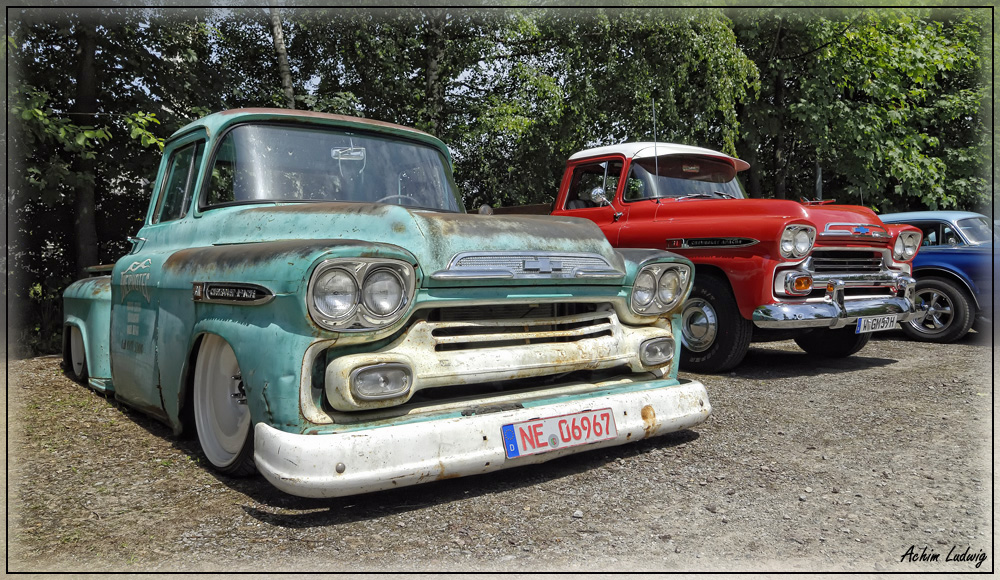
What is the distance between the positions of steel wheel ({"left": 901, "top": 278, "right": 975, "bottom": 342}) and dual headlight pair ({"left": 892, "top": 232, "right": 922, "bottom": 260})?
65.8 inches

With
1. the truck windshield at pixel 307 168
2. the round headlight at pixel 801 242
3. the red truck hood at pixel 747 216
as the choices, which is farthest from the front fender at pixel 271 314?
the round headlight at pixel 801 242

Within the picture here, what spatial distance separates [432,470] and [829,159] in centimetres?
1613

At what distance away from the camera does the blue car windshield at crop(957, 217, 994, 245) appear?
28.5 feet

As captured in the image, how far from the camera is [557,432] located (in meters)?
3.12

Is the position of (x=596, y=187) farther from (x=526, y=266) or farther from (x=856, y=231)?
(x=526, y=266)

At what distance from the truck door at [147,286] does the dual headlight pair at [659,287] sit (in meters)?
2.50

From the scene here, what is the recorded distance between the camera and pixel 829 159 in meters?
16.5

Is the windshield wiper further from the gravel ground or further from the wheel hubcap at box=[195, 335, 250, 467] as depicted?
the wheel hubcap at box=[195, 335, 250, 467]

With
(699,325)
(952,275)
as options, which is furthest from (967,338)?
(699,325)

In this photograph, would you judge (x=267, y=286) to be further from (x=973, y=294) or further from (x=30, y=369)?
(x=973, y=294)

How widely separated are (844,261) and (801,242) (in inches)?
29.6

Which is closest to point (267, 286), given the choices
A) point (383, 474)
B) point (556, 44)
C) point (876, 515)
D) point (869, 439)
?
point (383, 474)

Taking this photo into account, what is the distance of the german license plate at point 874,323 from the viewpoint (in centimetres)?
612

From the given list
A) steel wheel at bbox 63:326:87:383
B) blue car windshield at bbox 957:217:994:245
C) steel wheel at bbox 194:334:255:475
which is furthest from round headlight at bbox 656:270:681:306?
blue car windshield at bbox 957:217:994:245
